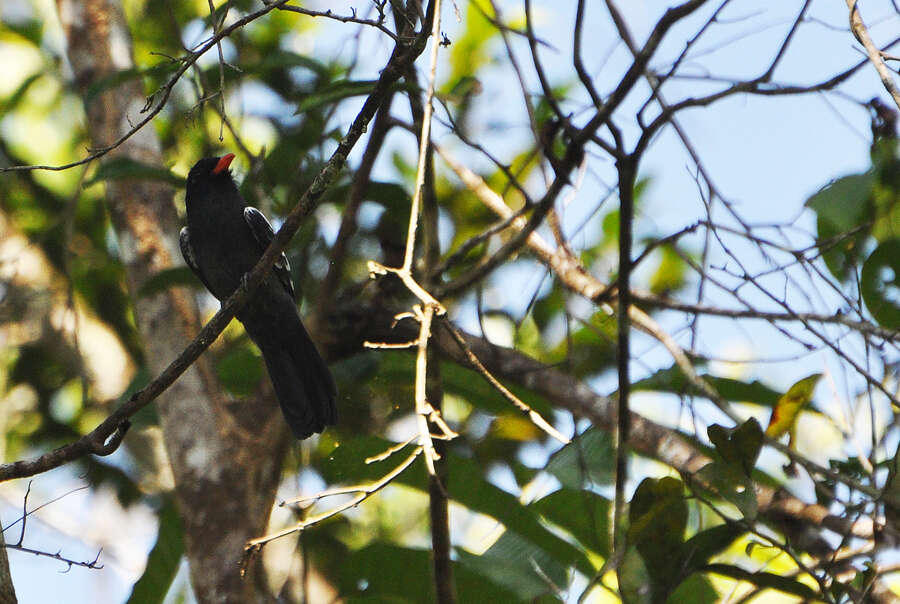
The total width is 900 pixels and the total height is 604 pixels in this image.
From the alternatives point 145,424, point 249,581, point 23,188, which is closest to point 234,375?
point 145,424

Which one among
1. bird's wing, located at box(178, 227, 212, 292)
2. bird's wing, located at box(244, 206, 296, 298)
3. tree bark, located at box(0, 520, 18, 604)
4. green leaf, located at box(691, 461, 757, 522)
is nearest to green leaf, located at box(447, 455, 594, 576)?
green leaf, located at box(691, 461, 757, 522)

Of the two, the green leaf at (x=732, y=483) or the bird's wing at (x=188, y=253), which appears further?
the bird's wing at (x=188, y=253)

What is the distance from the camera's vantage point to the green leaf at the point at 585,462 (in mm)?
2953

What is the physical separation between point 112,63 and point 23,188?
139 cm

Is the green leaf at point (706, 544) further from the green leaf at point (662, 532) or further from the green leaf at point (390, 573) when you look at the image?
the green leaf at point (390, 573)

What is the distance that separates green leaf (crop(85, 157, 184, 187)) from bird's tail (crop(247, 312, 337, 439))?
71 cm

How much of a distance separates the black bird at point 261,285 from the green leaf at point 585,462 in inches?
38.9

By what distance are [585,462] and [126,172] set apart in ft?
6.79

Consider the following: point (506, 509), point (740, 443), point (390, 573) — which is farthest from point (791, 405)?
point (390, 573)

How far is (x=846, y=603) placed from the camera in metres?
2.58

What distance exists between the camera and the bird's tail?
366 cm

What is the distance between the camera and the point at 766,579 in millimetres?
2559

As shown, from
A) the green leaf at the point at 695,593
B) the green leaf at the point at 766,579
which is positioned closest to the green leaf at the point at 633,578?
the green leaf at the point at 766,579

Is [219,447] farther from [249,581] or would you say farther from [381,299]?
[381,299]
